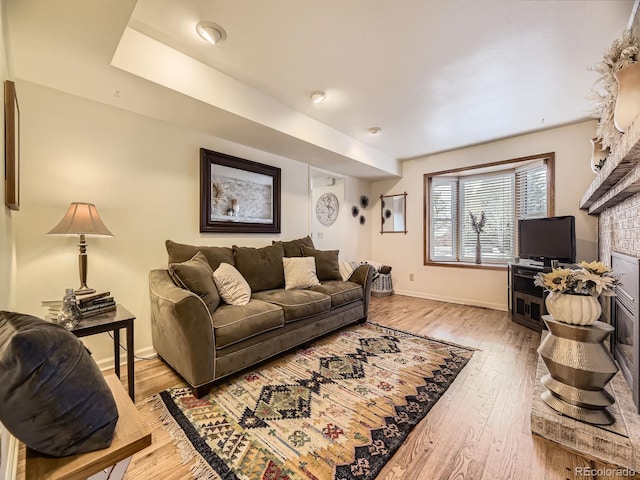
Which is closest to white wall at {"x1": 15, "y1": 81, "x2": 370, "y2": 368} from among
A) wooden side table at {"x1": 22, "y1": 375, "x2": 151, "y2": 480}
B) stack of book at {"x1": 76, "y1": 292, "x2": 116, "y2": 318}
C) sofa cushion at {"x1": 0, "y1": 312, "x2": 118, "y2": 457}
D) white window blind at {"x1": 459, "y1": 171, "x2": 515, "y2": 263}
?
stack of book at {"x1": 76, "y1": 292, "x2": 116, "y2": 318}

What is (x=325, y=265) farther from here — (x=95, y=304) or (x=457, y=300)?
(x=457, y=300)

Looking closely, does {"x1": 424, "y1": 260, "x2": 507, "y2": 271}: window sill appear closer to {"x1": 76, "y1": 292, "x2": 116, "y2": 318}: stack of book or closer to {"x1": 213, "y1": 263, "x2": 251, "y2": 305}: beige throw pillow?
{"x1": 213, "y1": 263, "x2": 251, "y2": 305}: beige throw pillow

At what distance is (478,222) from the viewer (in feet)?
14.2

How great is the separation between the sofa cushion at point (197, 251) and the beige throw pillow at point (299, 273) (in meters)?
0.63

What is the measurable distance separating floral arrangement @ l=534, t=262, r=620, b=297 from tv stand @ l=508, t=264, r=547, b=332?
5.52 ft

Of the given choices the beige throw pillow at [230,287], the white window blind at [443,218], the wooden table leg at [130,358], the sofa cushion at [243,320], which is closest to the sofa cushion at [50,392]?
the wooden table leg at [130,358]

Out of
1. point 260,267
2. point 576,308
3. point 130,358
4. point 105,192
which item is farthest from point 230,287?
point 576,308

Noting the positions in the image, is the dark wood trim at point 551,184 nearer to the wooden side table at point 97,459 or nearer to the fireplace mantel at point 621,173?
the fireplace mantel at point 621,173

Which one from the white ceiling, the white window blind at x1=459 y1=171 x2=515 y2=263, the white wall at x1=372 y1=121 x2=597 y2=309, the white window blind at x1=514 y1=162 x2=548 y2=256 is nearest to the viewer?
the white ceiling

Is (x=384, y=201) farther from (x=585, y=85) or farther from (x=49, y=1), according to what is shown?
(x=49, y=1)

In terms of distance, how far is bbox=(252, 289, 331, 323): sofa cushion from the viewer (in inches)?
92.4

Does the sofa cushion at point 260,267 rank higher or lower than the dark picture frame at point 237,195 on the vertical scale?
lower

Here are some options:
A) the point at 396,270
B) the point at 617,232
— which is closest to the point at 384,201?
the point at 396,270

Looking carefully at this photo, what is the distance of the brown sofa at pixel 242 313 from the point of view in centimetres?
177
